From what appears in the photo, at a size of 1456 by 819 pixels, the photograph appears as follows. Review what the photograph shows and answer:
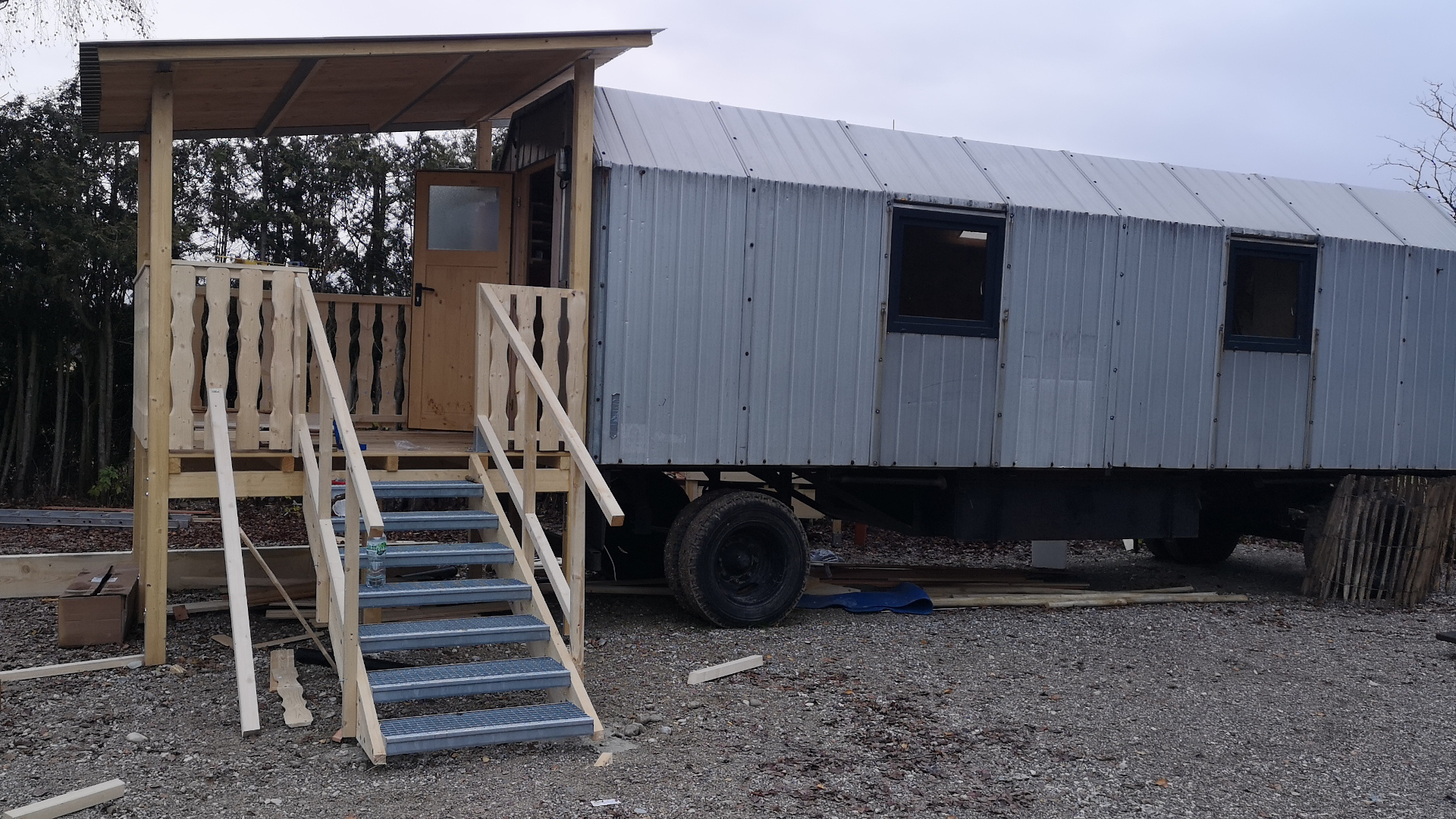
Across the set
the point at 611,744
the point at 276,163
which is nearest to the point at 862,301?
the point at 611,744

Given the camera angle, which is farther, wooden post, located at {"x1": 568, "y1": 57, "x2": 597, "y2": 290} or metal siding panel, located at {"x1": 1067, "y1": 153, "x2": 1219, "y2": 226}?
metal siding panel, located at {"x1": 1067, "y1": 153, "x2": 1219, "y2": 226}

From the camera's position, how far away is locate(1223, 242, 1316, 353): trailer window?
8797 mm

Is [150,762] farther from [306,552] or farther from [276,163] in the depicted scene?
[276,163]

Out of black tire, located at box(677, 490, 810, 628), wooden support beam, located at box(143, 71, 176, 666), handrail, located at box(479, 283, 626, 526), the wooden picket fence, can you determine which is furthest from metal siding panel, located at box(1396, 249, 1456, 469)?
wooden support beam, located at box(143, 71, 176, 666)

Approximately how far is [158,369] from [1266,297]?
7820mm

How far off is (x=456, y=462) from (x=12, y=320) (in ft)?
27.5

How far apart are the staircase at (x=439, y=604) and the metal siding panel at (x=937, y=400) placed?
2.75 metres

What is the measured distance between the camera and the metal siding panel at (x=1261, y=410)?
8.76 meters

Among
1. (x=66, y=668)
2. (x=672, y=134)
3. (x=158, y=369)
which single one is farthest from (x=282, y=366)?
(x=672, y=134)

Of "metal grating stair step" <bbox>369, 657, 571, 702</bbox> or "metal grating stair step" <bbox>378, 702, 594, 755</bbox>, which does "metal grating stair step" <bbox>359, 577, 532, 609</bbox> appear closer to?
"metal grating stair step" <bbox>369, 657, 571, 702</bbox>

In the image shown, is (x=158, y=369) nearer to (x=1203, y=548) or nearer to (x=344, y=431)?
(x=344, y=431)

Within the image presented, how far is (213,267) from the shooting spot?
20.2 ft

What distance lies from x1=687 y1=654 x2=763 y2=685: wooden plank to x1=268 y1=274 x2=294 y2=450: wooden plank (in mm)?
2533

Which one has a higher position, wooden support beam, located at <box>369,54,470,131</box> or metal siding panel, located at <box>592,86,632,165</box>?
Answer: wooden support beam, located at <box>369,54,470,131</box>
